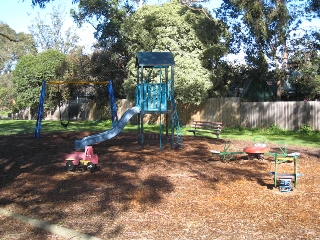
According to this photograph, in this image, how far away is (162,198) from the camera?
22.7 feet

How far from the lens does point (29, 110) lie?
40.0 metres

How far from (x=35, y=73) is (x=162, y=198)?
3132 cm

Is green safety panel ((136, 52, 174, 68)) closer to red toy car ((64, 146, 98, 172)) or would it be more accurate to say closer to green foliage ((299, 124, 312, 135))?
red toy car ((64, 146, 98, 172))

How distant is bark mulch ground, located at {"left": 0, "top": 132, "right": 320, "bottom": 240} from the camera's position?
17.3 ft

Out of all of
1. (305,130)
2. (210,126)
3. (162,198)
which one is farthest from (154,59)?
(305,130)

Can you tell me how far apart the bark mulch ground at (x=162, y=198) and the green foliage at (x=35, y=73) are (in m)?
25.2

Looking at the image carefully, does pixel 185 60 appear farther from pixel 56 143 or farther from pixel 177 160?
pixel 177 160

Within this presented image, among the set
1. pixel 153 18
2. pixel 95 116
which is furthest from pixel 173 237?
pixel 95 116

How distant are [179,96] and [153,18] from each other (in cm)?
545

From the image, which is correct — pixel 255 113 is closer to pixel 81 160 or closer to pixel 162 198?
pixel 81 160

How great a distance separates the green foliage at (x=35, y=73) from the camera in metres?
35.5

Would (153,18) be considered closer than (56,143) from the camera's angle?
No

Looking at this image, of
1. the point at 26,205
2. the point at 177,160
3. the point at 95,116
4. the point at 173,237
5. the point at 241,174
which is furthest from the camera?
the point at 95,116

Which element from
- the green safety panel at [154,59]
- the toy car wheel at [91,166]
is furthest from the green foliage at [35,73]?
the toy car wheel at [91,166]
